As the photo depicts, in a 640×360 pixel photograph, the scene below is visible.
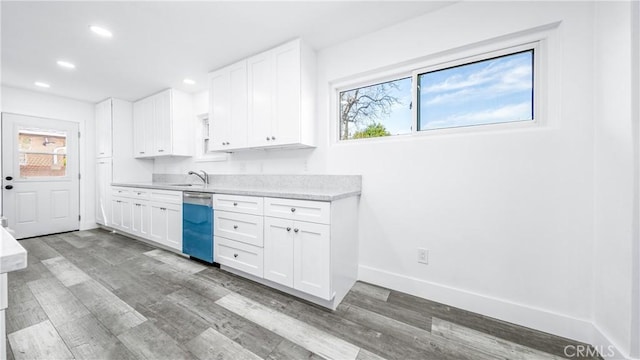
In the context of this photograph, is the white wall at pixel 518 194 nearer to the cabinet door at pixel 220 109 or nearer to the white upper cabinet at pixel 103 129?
the cabinet door at pixel 220 109

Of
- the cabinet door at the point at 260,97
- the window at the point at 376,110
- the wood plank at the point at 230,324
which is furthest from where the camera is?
the cabinet door at the point at 260,97

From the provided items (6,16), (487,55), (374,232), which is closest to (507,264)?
(374,232)

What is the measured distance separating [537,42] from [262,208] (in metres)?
2.52

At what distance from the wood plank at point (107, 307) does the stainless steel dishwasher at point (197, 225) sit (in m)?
0.79

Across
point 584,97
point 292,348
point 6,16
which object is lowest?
point 292,348

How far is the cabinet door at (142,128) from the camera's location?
3926mm

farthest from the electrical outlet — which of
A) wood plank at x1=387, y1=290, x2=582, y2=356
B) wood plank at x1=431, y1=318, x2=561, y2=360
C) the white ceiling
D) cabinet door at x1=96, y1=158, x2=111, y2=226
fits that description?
cabinet door at x1=96, y1=158, x2=111, y2=226

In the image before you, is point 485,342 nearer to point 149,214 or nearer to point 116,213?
point 149,214

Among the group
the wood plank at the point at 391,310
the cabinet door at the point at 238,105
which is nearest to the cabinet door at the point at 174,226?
the cabinet door at the point at 238,105

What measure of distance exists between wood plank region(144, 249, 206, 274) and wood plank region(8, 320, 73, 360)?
1.02 meters

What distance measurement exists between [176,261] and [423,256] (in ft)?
9.09

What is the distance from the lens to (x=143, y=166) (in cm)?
439

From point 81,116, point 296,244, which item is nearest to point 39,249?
point 81,116

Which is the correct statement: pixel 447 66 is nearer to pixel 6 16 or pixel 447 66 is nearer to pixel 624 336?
pixel 624 336
